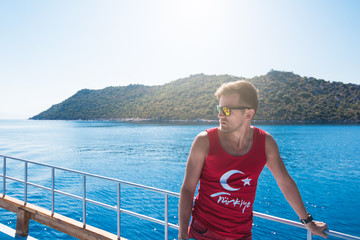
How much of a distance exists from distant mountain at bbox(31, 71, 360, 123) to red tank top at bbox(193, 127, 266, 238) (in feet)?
250

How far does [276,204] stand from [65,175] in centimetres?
1390

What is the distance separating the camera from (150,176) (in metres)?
18.4

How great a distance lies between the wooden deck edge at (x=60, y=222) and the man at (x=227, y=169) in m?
1.89

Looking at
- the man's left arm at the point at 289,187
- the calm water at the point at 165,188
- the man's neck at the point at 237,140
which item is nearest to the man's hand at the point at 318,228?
the man's left arm at the point at 289,187

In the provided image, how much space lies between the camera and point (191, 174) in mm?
1220

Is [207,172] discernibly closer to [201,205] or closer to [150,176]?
[201,205]

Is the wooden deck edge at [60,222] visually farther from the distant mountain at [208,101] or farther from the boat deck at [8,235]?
the distant mountain at [208,101]

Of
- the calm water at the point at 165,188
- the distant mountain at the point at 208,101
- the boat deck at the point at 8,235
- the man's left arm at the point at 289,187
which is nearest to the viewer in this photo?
the man's left arm at the point at 289,187

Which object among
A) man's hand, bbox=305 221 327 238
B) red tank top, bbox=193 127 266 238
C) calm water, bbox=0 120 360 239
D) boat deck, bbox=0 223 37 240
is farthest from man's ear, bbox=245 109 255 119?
calm water, bbox=0 120 360 239

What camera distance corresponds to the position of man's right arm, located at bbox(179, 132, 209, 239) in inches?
47.1

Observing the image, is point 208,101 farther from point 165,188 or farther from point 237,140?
point 237,140

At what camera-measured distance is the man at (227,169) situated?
120 cm

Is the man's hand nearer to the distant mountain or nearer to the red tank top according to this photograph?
the red tank top

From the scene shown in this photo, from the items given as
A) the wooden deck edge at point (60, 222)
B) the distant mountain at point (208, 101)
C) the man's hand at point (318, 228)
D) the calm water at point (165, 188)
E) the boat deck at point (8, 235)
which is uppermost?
the distant mountain at point (208, 101)
